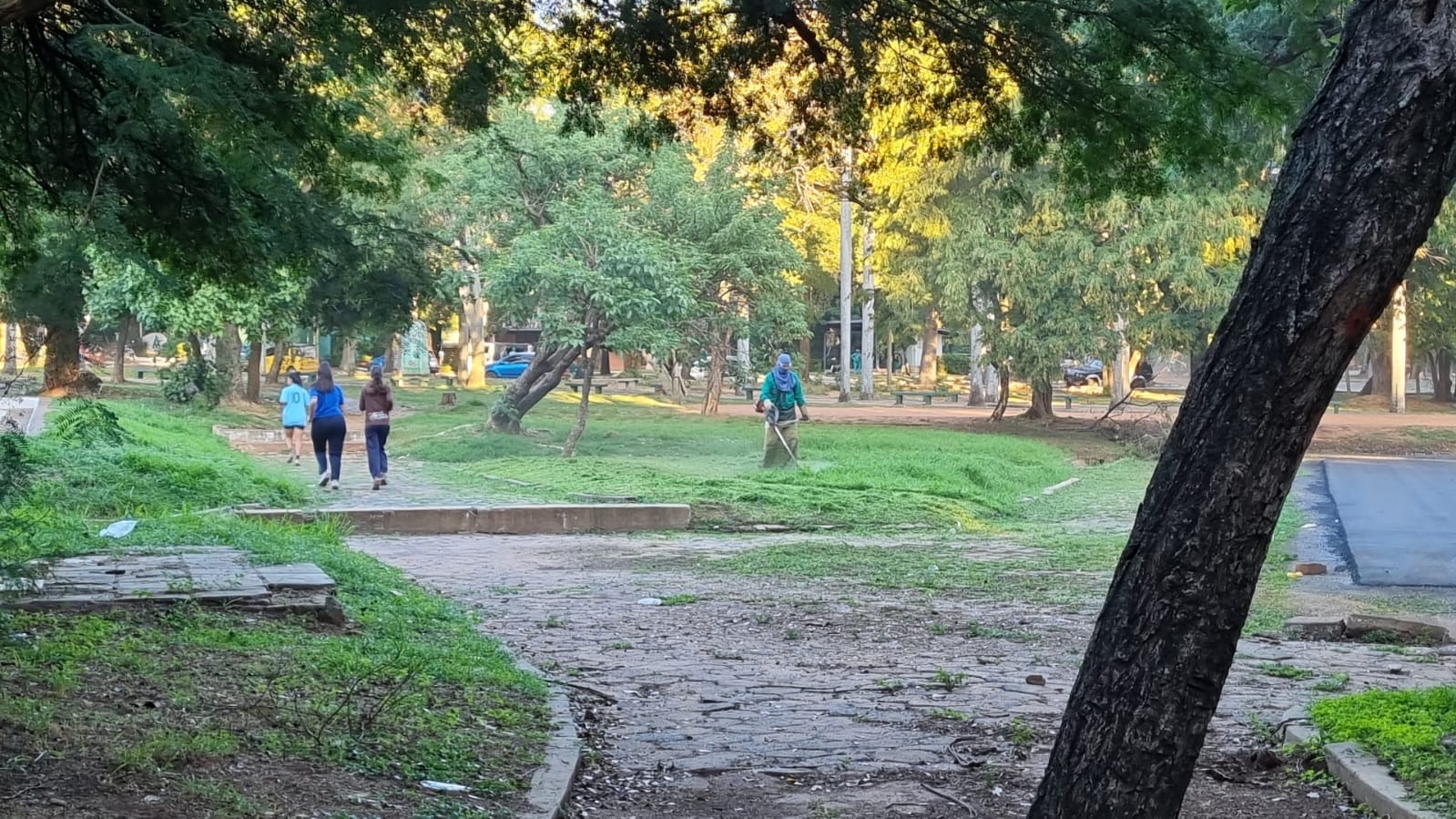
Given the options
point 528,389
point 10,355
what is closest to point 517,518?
point 10,355

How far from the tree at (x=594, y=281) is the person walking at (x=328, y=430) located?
504cm

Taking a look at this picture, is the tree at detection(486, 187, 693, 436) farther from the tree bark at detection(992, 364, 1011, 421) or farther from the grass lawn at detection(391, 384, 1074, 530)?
the tree bark at detection(992, 364, 1011, 421)

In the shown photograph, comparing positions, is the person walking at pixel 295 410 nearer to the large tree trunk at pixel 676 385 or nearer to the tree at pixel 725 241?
the tree at pixel 725 241

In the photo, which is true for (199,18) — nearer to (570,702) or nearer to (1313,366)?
(570,702)

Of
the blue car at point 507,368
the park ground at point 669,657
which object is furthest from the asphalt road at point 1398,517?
the blue car at point 507,368

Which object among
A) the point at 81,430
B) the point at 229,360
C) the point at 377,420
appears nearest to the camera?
the point at 81,430

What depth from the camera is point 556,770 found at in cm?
592

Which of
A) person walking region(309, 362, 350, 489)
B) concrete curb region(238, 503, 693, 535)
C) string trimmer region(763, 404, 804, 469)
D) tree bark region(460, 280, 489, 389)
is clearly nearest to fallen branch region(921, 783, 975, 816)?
concrete curb region(238, 503, 693, 535)

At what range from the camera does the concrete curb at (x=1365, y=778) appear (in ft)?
17.3

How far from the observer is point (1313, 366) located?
3.89m

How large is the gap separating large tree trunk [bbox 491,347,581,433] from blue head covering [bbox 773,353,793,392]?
7.42 meters

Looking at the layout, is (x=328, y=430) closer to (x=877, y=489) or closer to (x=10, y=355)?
(x=10, y=355)

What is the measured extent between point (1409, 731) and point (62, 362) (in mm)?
34166

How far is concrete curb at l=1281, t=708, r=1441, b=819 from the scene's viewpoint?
5270 millimetres
